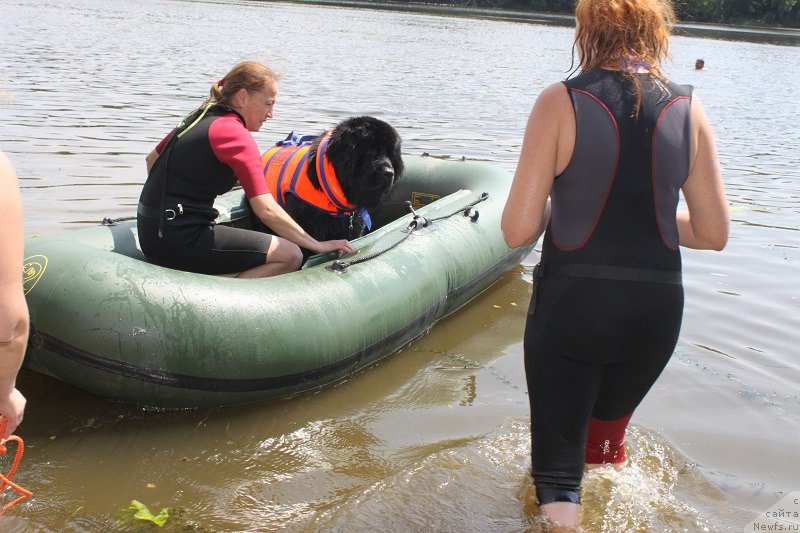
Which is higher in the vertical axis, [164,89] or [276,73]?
[276,73]

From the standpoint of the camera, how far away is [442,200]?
5.14m

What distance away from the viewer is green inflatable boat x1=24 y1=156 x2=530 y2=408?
10.6ft

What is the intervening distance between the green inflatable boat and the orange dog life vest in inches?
10.4

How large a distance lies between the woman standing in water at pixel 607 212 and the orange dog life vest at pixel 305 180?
7.15ft

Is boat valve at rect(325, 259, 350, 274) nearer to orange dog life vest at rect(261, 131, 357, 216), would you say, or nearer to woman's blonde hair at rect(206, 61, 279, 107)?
orange dog life vest at rect(261, 131, 357, 216)

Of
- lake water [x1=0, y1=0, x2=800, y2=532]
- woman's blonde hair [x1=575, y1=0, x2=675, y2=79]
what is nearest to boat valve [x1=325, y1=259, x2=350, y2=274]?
lake water [x1=0, y1=0, x2=800, y2=532]

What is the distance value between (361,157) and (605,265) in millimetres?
2367

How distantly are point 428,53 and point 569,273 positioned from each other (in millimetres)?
19834

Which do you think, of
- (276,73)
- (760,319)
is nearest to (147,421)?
(276,73)

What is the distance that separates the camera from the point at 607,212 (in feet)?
7.14

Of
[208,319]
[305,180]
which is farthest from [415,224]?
[208,319]

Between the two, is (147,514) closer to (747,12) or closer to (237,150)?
(237,150)

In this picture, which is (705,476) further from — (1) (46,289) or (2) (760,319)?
(1) (46,289)

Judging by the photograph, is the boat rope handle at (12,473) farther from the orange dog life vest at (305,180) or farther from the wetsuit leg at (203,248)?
the orange dog life vest at (305,180)
